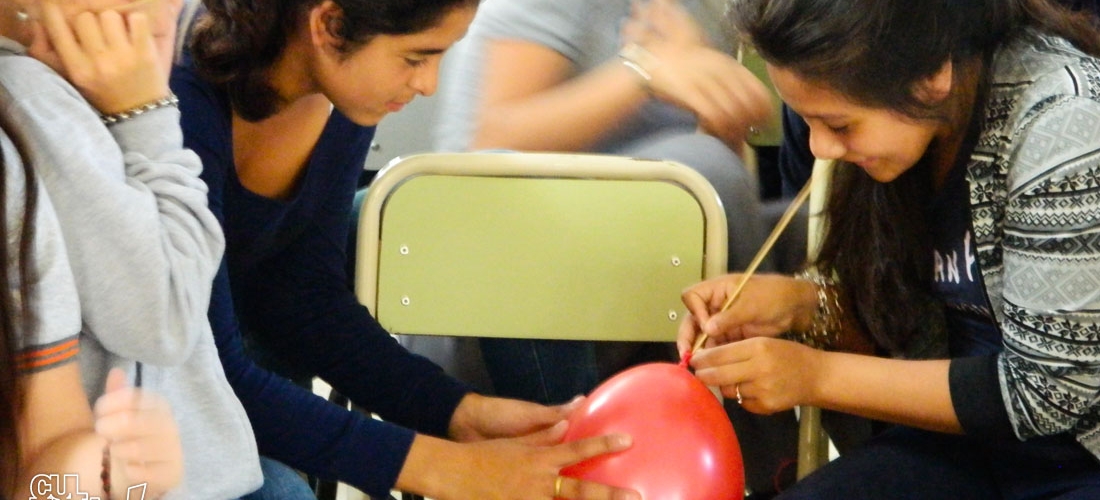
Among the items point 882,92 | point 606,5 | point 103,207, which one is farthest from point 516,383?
point 103,207

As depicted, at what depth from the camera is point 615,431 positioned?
1075mm

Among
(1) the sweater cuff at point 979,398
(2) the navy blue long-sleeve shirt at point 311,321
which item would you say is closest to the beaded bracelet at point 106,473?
(2) the navy blue long-sleeve shirt at point 311,321

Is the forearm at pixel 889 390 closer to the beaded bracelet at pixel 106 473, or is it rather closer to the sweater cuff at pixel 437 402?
→ the sweater cuff at pixel 437 402

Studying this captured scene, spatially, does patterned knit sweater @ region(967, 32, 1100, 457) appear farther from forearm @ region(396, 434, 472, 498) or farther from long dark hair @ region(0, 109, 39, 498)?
long dark hair @ region(0, 109, 39, 498)

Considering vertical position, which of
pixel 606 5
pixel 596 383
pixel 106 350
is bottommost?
pixel 596 383

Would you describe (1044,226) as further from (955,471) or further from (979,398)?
(955,471)

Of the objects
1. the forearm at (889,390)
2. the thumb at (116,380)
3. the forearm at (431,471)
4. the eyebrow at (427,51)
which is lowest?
the forearm at (431,471)

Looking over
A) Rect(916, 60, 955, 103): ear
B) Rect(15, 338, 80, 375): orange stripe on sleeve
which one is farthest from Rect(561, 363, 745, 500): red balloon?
Rect(15, 338, 80, 375): orange stripe on sleeve

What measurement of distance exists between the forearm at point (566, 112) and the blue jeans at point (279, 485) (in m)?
0.60

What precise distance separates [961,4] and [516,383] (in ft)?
2.60

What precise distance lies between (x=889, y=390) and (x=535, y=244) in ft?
1.58

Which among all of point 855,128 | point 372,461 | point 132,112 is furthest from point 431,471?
point 855,128

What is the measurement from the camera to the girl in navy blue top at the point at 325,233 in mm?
1141

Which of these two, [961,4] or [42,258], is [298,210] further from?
[961,4]
